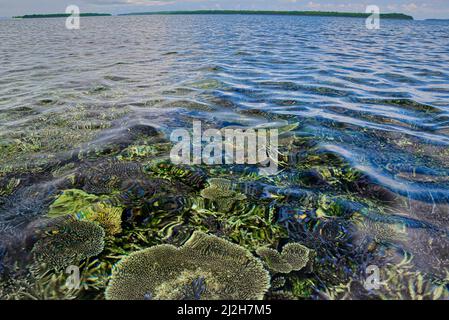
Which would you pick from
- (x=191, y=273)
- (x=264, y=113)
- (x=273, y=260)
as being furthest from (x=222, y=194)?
(x=264, y=113)

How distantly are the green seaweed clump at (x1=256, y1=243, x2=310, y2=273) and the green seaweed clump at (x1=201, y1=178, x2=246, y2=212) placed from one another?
93 centimetres

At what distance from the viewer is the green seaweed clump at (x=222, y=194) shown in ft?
A: 14.1

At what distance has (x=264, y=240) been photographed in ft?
12.0

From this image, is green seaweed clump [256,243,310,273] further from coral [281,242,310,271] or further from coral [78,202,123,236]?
coral [78,202,123,236]

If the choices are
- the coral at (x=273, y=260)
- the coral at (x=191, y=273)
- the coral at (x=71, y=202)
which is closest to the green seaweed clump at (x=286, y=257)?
the coral at (x=273, y=260)

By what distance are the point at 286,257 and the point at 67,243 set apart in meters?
2.33

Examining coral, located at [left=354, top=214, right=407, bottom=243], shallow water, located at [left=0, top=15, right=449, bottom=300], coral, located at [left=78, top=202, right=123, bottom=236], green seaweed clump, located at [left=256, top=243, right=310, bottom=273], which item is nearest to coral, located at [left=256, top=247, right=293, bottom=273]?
green seaweed clump, located at [left=256, top=243, right=310, bottom=273]

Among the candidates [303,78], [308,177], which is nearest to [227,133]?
[308,177]

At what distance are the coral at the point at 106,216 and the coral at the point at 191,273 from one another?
0.57 meters

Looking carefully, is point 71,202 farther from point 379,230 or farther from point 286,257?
point 379,230

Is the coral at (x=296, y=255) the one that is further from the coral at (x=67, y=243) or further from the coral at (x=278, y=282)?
the coral at (x=67, y=243)
